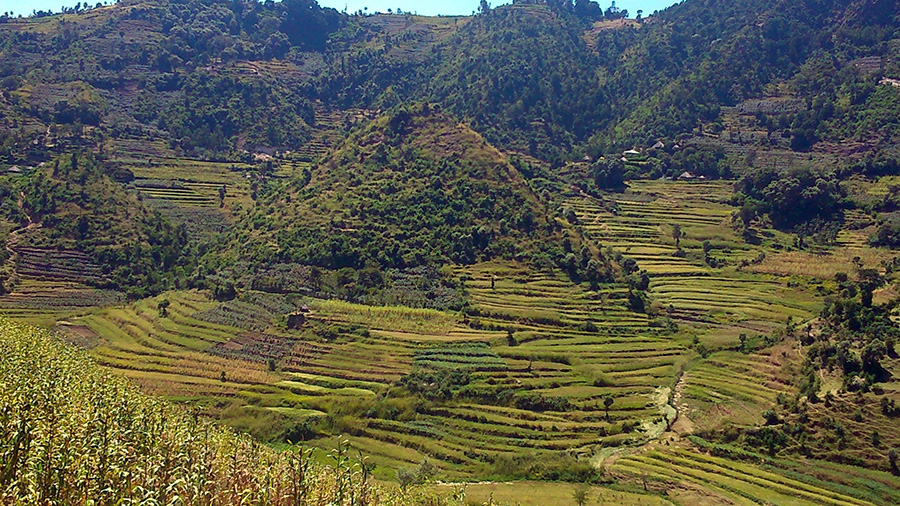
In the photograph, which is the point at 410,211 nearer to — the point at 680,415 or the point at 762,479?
the point at 680,415

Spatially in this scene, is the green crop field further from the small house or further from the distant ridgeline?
the distant ridgeline

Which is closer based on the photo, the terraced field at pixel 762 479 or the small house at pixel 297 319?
the terraced field at pixel 762 479

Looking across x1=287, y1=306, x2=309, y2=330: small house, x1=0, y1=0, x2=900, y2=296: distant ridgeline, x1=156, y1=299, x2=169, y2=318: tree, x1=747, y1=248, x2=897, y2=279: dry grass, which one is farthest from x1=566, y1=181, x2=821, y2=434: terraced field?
x1=156, y1=299, x2=169, y2=318: tree

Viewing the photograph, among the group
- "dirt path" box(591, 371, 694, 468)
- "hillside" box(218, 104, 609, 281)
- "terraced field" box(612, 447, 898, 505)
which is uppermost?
"hillside" box(218, 104, 609, 281)

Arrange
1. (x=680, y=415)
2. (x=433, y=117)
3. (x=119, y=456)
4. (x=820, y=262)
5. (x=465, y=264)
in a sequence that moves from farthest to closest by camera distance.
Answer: (x=433, y=117) < (x=820, y=262) < (x=465, y=264) < (x=680, y=415) < (x=119, y=456)

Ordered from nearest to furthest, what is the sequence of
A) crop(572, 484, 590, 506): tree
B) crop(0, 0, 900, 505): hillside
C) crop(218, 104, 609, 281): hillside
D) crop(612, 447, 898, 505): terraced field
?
crop(572, 484, 590, 506): tree, crop(612, 447, 898, 505): terraced field, crop(0, 0, 900, 505): hillside, crop(218, 104, 609, 281): hillside

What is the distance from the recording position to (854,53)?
422ft

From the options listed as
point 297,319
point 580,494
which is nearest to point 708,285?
point 580,494

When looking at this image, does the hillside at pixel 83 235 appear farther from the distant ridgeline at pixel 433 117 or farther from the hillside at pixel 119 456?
the hillside at pixel 119 456

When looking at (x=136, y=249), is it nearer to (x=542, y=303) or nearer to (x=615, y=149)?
(x=542, y=303)

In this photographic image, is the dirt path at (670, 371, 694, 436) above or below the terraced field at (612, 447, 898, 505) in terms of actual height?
above

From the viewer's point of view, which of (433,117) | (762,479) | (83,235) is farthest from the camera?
(433,117)

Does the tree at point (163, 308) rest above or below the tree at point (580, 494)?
above

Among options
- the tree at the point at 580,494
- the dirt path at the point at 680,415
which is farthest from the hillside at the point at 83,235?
the dirt path at the point at 680,415
